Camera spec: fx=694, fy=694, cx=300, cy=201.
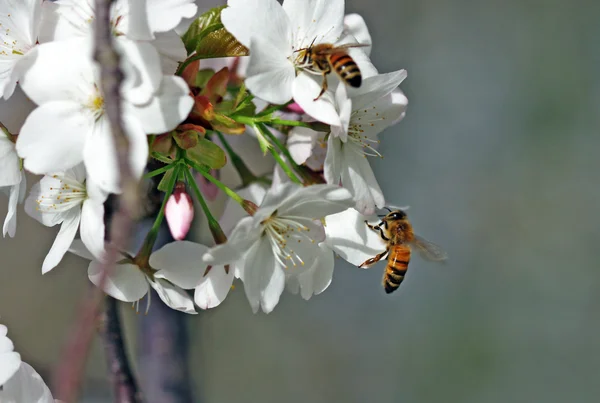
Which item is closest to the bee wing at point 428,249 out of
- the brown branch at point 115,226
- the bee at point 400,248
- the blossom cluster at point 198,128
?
the bee at point 400,248

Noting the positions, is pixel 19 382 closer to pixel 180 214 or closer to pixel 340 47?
pixel 180 214

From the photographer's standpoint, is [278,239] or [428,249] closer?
[278,239]

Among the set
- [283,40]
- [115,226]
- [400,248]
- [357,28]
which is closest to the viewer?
[115,226]

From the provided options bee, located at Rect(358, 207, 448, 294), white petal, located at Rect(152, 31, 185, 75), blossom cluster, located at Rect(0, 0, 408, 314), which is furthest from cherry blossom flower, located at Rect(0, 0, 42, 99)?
bee, located at Rect(358, 207, 448, 294)

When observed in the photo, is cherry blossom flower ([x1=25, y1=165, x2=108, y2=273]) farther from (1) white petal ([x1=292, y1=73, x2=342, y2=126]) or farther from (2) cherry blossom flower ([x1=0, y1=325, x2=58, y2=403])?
(1) white petal ([x1=292, y1=73, x2=342, y2=126])

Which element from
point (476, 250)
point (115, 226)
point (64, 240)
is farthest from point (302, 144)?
point (476, 250)

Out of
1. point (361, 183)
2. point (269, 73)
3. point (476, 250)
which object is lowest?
point (476, 250)

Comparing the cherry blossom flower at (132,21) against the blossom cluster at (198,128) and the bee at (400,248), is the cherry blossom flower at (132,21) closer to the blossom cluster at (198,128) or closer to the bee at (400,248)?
the blossom cluster at (198,128)
